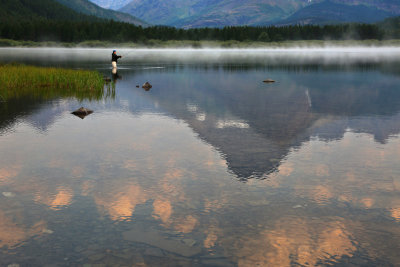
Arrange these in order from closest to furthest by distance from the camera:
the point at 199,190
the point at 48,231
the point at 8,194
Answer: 1. the point at 48,231
2. the point at 8,194
3. the point at 199,190

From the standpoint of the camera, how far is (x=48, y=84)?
4281 centimetres

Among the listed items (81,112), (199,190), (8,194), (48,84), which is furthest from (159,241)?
(48,84)

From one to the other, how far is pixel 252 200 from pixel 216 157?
14.9 ft

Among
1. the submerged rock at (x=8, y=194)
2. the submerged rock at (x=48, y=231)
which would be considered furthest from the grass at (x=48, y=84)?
the submerged rock at (x=48, y=231)

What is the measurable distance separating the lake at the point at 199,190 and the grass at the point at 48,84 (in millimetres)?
12381

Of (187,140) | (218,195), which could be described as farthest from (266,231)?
(187,140)

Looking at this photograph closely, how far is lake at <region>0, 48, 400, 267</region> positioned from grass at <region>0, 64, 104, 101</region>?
12.4 metres

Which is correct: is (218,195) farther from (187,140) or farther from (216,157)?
(187,140)

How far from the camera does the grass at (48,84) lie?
123ft

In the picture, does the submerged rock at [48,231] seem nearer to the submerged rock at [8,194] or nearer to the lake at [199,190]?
the lake at [199,190]

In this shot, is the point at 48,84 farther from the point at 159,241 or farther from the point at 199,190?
the point at 159,241

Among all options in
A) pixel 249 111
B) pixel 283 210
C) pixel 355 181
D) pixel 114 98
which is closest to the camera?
pixel 283 210

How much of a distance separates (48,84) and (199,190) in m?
34.2

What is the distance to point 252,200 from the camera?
1132cm
